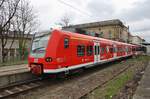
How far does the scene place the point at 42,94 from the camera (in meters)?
8.97

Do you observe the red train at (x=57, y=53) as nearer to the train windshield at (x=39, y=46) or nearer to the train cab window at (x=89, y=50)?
the train windshield at (x=39, y=46)

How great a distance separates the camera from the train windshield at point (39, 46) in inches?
417

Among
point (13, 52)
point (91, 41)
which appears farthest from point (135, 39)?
point (91, 41)

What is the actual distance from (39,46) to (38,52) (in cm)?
37

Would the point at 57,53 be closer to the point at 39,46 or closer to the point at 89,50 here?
the point at 39,46

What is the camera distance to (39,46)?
11.0 m

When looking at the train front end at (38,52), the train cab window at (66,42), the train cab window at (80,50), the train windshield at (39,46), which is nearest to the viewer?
the train front end at (38,52)

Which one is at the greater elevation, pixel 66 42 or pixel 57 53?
pixel 66 42

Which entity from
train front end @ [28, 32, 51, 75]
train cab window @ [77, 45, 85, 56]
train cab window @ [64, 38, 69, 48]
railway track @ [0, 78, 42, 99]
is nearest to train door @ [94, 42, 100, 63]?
train cab window @ [77, 45, 85, 56]

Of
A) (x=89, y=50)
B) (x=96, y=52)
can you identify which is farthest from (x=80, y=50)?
(x=96, y=52)

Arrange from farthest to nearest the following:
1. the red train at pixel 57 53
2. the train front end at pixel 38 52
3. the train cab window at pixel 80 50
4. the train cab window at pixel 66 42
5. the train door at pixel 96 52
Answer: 1. the train door at pixel 96 52
2. the train cab window at pixel 80 50
3. the train cab window at pixel 66 42
4. the train front end at pixel 38 52
5. the red train at pixel 57 53

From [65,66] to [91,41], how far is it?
4436 millimetres

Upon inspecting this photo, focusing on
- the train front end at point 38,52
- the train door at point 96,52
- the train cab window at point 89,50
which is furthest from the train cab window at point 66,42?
the train door at point 96,52

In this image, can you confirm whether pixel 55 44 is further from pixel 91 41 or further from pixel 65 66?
pixel 91 41
